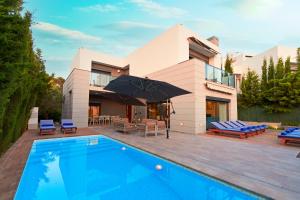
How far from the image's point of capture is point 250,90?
63.1ft

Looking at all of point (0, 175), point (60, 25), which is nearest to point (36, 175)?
point (0, 175)

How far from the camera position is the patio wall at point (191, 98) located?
11.1 m

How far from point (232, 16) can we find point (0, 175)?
15641 mm

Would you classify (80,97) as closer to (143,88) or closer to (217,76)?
(143,88)

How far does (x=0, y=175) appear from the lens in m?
3.98

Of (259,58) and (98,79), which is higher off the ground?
(259,58)

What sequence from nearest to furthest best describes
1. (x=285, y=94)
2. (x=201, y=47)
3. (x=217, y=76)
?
(x=217, y=76) → (x=285, y=94) → (x=201, y=47)

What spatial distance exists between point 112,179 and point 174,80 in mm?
9693

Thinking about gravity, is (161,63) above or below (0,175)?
above

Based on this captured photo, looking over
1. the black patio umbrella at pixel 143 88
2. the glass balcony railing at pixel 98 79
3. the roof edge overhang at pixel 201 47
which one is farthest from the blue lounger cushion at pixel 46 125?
the roof edge overhang at pixel 201 47

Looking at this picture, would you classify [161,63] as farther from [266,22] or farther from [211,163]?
[211,163]

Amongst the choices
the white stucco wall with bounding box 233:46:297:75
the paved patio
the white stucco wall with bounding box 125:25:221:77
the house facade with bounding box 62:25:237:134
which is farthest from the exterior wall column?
the white stucco wall with bounding box 233:46:297:75

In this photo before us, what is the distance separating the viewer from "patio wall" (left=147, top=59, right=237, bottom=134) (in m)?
11.1

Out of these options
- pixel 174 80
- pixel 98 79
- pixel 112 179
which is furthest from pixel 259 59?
pixel 112 179
